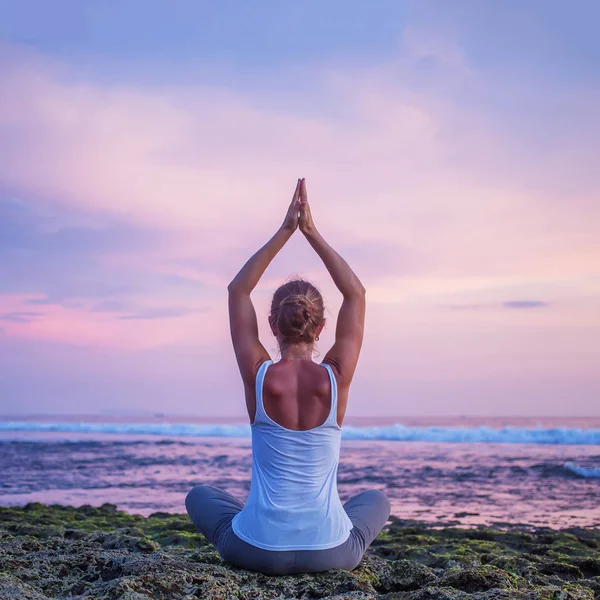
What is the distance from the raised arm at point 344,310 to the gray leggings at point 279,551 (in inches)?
37.1

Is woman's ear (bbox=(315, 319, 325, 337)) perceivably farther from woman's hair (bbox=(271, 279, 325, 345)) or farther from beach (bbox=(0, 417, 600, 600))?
beach (bbox=(0, 417, 600, 600))

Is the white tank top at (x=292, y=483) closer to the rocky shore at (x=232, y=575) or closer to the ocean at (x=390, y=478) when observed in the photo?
the rocky shore at (x=232, y=575)

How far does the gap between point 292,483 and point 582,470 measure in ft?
40.6

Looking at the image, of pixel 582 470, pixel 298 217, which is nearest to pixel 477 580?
pixel 298 217

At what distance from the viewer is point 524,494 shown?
1113 centimetres

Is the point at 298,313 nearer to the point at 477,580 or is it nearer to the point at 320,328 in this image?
the point at 320,328

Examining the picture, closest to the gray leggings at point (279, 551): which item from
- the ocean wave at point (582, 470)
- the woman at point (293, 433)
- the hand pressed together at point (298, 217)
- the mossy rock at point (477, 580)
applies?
the woman at point (293, 433)

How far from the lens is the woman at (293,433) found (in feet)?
11.7

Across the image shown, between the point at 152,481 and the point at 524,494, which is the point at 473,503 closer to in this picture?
the point at 524,494

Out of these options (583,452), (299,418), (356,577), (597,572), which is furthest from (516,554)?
(583,452)

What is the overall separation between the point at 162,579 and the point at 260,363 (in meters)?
1.18

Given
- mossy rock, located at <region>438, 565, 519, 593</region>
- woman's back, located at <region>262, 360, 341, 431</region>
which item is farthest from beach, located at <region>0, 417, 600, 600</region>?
woman's back, located at <region>262, 360, 341, 431</region>

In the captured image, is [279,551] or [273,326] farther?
[273,326]

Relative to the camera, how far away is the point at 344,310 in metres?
3.84
